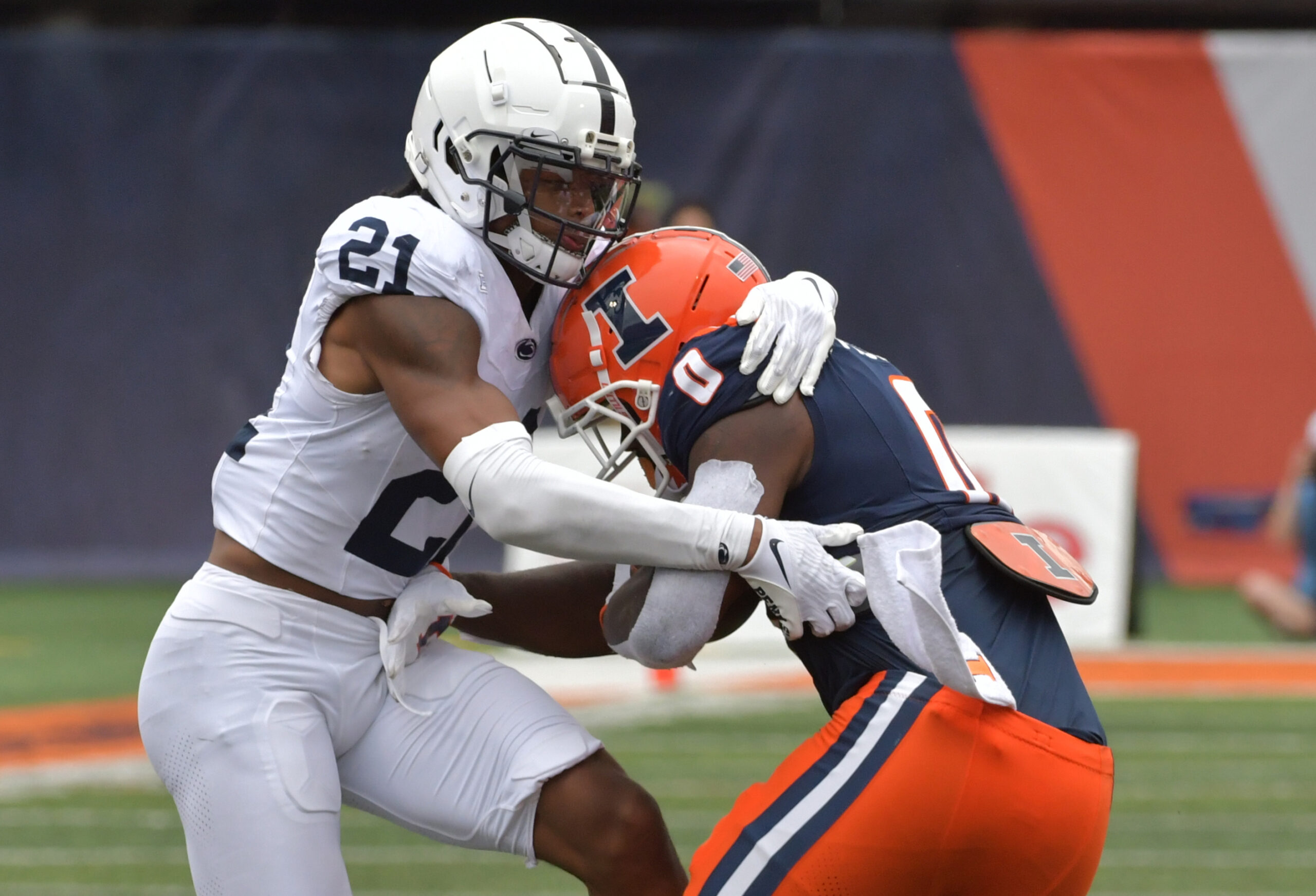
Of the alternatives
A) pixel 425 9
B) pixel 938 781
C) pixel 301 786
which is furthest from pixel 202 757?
pixel 425 9

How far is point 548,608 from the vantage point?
10.2ft

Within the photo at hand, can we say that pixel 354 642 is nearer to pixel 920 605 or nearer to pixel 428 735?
pixel 428 735

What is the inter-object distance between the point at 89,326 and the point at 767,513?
904 cm

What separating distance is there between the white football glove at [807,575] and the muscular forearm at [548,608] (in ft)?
2.53

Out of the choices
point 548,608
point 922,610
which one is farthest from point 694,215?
point 922,610

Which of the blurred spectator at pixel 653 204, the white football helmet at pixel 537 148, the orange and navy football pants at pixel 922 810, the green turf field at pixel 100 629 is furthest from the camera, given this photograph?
the blurred spectator at pixel 653 204

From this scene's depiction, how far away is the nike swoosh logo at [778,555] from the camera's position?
2332 mm

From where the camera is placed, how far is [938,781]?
2229 mm

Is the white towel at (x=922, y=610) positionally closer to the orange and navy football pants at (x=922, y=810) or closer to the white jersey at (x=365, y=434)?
the orange and navy football pants at (x=922, y=810)

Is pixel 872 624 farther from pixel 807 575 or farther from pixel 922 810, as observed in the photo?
pixel 922 810

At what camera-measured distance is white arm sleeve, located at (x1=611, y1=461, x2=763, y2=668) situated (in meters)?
2.38

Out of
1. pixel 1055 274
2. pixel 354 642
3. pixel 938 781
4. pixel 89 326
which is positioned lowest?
pixel 89 326

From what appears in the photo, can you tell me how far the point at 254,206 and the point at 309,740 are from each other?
8343 millimetres

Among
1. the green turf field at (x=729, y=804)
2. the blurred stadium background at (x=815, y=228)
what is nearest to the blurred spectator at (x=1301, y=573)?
the blurred stadium background at (x=815, y=228)
